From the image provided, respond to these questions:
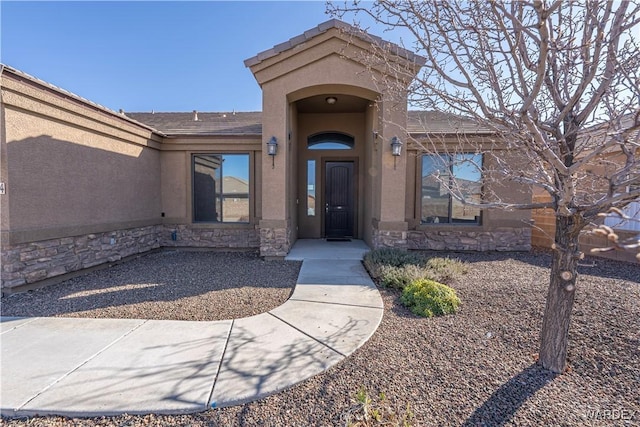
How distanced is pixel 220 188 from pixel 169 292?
4147mm

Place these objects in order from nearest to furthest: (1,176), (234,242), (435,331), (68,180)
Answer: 1. (435,331)
2. (1,176)
3. (68,180)
4. (234,242)

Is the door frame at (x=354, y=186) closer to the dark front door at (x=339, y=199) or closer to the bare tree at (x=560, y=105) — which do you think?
the dark front door at (x=339, y=199)

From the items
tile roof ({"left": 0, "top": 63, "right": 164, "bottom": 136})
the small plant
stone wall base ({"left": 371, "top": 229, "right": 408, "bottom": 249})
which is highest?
tile roof ({"left": 0, "top": 63, "right": 164, "bottom": 136})

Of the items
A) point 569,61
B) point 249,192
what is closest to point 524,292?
point 569,61

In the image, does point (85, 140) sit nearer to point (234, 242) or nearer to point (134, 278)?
point (134, 278)

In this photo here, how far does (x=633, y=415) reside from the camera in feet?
6.85

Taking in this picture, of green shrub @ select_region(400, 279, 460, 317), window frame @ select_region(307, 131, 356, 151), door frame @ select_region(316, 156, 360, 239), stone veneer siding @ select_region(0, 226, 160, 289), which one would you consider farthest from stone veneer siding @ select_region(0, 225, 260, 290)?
green shrub @ select_region(400, 279, 460, 317)

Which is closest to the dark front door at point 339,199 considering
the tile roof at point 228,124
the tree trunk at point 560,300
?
the tile roof at point 228,124

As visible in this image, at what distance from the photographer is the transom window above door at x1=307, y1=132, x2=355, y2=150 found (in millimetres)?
9266

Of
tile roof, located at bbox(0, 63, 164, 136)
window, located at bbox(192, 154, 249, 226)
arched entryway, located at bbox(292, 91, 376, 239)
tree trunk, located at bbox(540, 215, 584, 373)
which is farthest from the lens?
arched entryway, located at bbox(292, 91, 376, 239)

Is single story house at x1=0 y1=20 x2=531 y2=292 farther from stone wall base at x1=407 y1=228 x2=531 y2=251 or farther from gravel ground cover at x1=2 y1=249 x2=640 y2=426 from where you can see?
gravel ground cover at x1=2 y1=249 x2=640 y2=426

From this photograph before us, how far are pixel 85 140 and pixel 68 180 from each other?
→ 96 centimetres

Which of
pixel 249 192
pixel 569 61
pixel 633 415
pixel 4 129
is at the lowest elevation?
pixel 633 415

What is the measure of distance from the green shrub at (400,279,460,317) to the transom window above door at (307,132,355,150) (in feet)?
20.1
